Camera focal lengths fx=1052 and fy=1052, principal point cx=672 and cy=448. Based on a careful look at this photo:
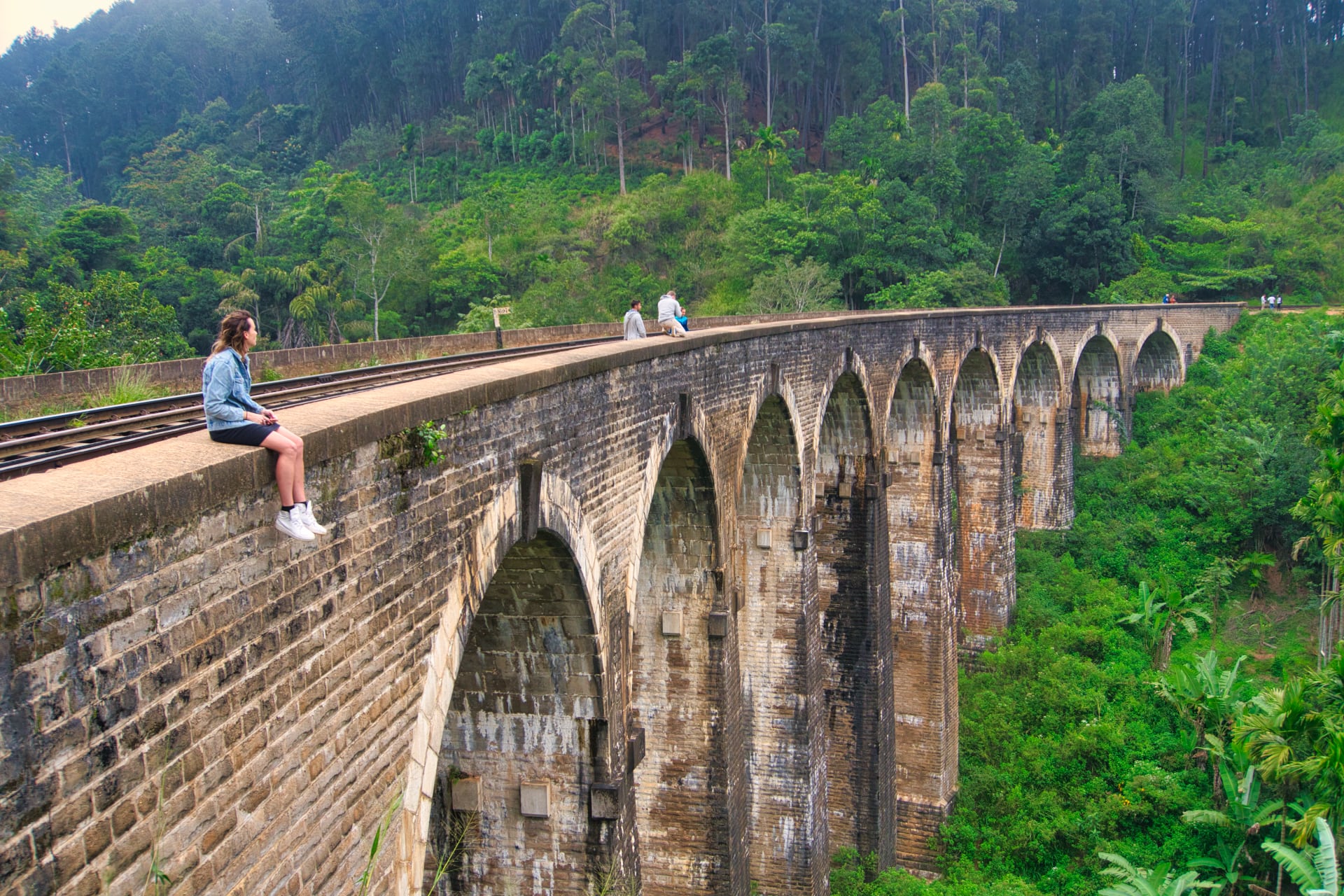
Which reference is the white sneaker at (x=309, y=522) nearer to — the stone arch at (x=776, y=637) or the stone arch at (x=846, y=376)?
the stone arch at (x=776, y=637)

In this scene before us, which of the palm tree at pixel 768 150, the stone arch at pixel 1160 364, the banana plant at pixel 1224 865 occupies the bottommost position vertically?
the banana plant at pixel 1224 865

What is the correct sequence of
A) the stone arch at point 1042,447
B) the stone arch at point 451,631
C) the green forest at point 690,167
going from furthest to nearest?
the green forest at point 690,167 → the stone arch at point 1042,447 → the stone arch at point 451,631

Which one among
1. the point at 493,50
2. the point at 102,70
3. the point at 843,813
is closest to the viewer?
the point at 843,813

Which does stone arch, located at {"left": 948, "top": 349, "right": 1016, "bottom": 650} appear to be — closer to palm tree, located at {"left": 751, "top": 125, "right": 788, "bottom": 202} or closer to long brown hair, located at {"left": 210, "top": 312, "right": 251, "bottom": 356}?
long brown hair, located at {"left": 210, "top": 312, "right": 251, "bottom": 356}

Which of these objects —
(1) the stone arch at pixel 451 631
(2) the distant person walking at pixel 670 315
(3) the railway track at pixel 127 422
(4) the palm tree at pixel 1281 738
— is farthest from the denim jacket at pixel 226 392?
(4) the palm tree at pixel 1281 738

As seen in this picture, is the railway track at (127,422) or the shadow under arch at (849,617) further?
the shadow under arch at (849,617)

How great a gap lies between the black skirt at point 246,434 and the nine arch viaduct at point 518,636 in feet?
0.23

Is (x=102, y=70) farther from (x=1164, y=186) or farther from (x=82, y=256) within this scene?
(x=1164, y=186)

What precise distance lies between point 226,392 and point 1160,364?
36.2 m

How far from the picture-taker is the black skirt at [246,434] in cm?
366

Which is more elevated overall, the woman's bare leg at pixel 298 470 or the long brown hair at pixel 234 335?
the long brown hair at pixel 234 335

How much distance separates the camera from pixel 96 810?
2.82 metres

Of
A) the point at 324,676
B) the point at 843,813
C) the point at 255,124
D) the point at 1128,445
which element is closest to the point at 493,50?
the point at 255,124

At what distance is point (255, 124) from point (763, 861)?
6792 centimetres
